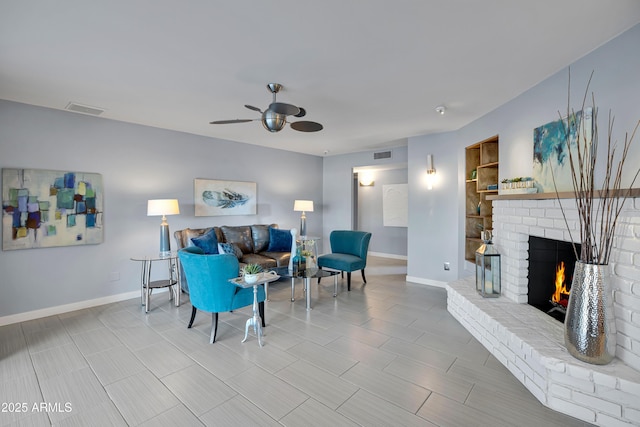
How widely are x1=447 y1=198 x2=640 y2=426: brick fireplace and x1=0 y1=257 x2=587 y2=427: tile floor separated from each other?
0.54 ft

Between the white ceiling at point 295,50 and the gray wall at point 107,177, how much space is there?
0.42 metres

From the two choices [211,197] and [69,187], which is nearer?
[69,187]

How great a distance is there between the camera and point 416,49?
7.72 feet

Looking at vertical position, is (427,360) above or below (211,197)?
below

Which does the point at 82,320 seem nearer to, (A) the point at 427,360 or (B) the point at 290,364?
(B) the point at 290,364

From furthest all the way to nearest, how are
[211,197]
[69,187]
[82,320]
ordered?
[211,197], [69,187], [82,320]

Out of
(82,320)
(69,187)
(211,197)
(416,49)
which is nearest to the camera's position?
(416,49)

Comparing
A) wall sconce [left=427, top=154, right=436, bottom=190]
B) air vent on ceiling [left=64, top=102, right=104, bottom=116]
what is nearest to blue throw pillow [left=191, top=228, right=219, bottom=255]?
air vent on ceiling [left=64, top=102, right=104, bottom=116]

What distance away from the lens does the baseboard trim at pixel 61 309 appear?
A: 140 inches

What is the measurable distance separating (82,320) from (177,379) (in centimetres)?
218

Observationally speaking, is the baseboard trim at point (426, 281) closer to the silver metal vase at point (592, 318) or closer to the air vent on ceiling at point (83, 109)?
the silver metal vase at point (592, 318)

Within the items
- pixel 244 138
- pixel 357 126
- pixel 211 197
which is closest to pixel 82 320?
pixel 211 197

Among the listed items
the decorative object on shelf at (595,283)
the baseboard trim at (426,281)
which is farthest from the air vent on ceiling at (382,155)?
the decorative object on shelf at (595,283)

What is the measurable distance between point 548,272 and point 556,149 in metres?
1.20
